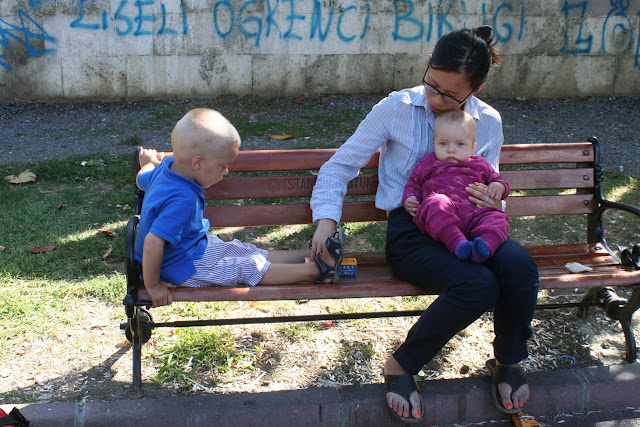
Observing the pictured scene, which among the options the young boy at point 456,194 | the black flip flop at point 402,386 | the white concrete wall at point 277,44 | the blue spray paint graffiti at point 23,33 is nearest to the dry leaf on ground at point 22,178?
the white concrete wall at point 277,44

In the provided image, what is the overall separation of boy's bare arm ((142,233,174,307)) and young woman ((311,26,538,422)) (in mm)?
698

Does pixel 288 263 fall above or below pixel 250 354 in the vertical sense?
above

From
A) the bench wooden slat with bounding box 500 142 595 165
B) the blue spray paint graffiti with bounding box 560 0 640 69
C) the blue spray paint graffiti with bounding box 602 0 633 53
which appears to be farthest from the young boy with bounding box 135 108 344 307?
the blue spray paint graffiti with bounding box 602 0 633 53

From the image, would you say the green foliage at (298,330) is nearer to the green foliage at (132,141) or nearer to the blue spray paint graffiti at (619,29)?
the green foliage at (132,141)

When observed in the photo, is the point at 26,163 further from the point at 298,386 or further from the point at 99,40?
the point at 298,386

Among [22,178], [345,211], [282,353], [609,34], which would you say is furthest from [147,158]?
[609,34]

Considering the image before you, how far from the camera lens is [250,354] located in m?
3.21

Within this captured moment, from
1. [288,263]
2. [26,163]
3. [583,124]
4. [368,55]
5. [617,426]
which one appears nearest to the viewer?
[617,426]

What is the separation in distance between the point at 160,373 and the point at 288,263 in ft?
2.61

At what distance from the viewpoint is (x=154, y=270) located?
262 cm

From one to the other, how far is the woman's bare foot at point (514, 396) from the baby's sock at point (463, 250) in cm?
60

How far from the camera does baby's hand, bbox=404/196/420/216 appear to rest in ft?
9.67

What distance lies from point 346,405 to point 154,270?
1.01 m

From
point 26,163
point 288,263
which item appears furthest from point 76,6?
point 288,263
